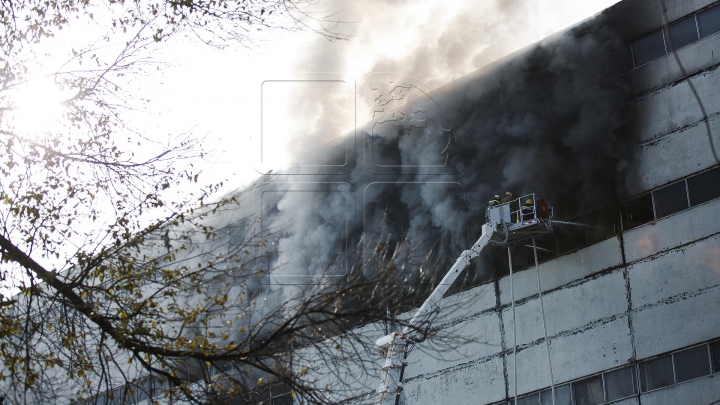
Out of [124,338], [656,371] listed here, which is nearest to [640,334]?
[656,371]

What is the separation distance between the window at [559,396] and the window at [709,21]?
577 cm

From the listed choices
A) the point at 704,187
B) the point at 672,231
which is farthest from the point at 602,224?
the point at 704,187

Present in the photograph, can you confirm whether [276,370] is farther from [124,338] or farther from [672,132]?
[672,132]

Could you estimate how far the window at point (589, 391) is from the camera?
11.9m

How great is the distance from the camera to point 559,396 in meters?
12.4

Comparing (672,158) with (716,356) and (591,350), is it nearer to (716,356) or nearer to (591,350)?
(716,356)

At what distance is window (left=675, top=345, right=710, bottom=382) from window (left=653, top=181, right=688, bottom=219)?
205 cm

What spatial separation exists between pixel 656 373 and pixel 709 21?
17.2ft

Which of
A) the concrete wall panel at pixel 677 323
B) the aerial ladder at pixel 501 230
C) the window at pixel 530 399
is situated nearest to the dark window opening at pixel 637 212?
the aerial ladder at pixel 501 230

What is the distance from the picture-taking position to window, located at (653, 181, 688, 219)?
11.6 metres

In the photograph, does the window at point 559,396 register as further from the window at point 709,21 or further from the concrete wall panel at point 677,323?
the window at point 709,21

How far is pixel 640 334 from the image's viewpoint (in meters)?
11.5

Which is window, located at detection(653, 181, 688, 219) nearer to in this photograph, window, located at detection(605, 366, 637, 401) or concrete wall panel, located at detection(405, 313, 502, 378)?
window, located at detection(605, 366, 637, 401)

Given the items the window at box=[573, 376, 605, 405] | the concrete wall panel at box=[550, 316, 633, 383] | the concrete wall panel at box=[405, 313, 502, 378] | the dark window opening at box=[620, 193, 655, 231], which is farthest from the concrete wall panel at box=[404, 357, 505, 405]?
the dark window opening at box=[620, 193, 655, 231]
